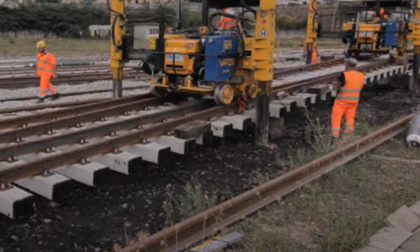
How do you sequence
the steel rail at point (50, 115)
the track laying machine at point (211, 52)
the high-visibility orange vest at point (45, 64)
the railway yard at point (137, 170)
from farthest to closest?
1. the high-visibility orange vest at point (45, 64)
2. the track laying machine at point (211, 52)
3. the steel rail at point (50, 115)
4. the railway yard at point (137, 170)

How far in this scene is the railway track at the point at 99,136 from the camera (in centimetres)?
498

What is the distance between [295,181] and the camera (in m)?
5.52

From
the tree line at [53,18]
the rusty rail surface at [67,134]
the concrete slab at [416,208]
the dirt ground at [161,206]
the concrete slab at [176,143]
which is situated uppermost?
the tree line at [53,18]

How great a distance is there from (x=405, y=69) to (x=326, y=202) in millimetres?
11243

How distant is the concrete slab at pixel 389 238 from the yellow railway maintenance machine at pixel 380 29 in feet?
39.5

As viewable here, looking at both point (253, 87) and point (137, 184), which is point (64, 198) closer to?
point (137, 184)

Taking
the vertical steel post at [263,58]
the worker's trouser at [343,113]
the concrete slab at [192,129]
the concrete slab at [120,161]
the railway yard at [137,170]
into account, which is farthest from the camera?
the worker's trouser at [343,113]

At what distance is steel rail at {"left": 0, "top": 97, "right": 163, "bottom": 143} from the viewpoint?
6422mm

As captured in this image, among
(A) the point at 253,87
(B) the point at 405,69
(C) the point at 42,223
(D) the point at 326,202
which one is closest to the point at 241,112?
(A) the point at 253,87

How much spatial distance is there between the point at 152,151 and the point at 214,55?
2339mm

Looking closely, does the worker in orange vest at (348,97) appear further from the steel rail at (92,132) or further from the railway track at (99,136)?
the steel rail at (92,132)

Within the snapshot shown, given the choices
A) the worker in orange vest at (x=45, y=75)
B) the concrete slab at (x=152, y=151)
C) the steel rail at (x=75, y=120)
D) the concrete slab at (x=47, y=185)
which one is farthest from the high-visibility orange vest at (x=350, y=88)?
the worker in orange vest at (x=45, y=75)

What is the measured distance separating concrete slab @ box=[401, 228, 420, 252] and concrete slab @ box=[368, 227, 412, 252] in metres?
0.03

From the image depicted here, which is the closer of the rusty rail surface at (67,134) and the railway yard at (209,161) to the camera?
the railway yard at (209,161)
